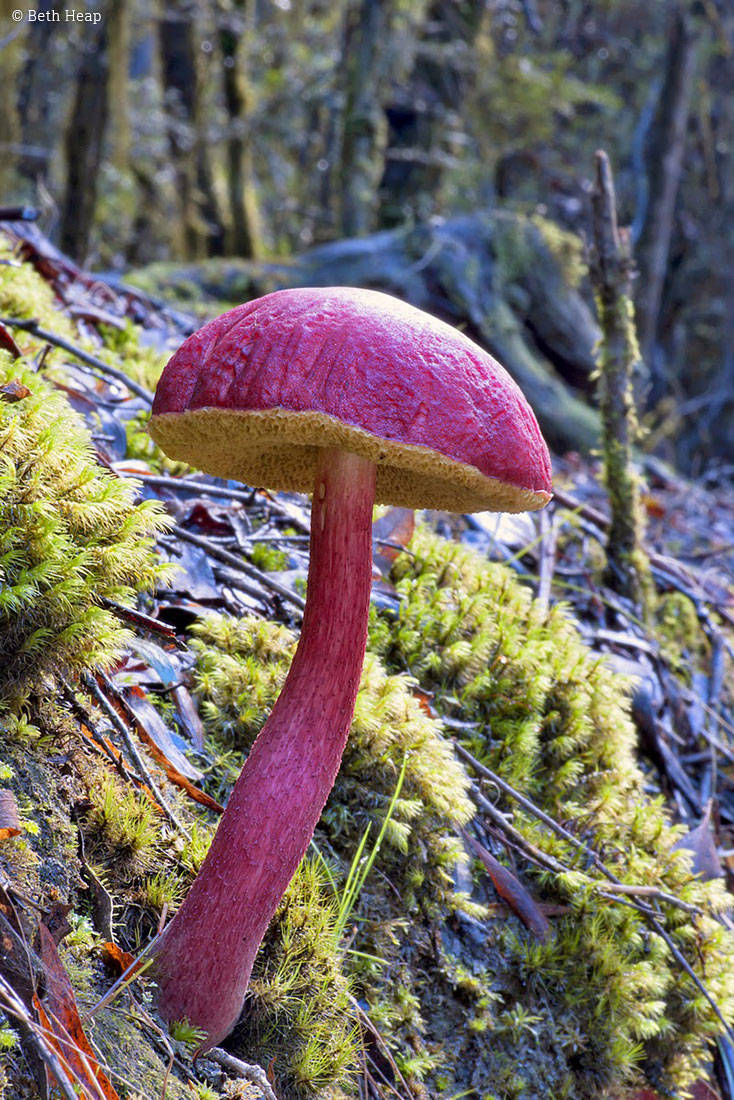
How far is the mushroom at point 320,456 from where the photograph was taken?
1.37 meters

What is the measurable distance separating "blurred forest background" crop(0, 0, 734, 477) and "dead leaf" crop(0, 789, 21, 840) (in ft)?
10.0

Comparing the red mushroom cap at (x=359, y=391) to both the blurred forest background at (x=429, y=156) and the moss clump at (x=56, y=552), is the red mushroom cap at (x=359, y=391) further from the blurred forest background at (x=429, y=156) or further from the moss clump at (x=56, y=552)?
the blurred forest background at (x=429, y=156)

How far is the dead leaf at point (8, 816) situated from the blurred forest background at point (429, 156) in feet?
10.0

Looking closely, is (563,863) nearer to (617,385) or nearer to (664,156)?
(617,385)

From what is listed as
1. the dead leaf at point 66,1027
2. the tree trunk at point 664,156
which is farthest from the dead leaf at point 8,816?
the tree trunk at point 664,156

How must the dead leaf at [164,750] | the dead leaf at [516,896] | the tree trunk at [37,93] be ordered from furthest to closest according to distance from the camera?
1. the tree trunk at [37,93]
2. the dead leaf at [516,896]
3. the dead leaf at [164,750]

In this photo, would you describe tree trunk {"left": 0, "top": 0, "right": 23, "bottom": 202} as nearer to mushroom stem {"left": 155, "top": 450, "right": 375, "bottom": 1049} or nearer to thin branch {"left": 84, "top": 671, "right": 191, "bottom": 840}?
thin branch {"left": 84, "top": 671, "right": 191, "bottom": 840}

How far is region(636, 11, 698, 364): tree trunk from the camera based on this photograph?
902 centimetres

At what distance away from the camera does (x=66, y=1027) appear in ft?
4.17

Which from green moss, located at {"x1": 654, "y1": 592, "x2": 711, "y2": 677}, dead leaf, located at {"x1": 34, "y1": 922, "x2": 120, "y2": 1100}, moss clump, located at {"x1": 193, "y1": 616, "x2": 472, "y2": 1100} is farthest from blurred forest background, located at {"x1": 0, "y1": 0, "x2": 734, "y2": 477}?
dead leaf, located at {"x1": 34, "y1": 922, "x2": 120, "y2": 1100}

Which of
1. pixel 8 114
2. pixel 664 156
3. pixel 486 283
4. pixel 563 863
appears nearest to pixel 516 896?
pixel 563 863

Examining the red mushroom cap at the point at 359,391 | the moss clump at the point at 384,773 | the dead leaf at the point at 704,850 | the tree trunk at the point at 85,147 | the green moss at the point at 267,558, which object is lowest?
the dead leaf at the point at 704,850

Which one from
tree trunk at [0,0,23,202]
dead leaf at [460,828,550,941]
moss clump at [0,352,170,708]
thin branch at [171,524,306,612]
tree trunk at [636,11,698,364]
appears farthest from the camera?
tree trunk at [636,11,698,364]

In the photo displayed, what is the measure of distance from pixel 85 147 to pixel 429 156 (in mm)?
4575
